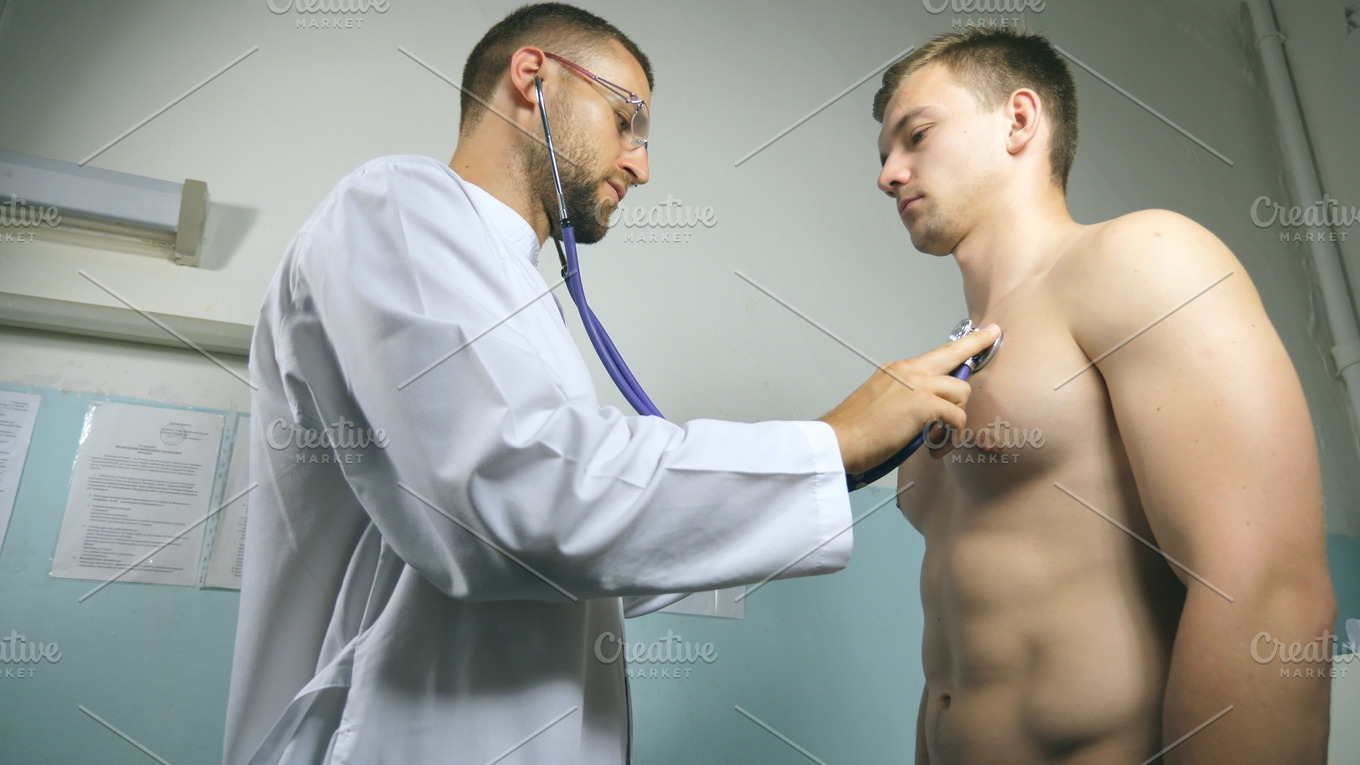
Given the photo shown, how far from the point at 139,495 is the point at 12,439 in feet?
0.67

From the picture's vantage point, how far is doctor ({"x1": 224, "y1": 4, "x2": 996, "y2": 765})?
0.74 meters

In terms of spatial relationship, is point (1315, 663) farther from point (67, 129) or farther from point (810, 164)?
point (67, 129)

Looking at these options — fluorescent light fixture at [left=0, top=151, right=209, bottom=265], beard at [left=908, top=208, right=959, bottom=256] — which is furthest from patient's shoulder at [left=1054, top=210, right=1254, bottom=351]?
fluorescent light fixture at [left=0, top=151, right=209, bottom=265]

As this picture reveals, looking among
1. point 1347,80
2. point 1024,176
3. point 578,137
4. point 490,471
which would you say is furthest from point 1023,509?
point 1347,80

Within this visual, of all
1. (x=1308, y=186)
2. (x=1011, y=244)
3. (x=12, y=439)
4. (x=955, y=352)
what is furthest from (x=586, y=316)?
(x=1308, y=186)

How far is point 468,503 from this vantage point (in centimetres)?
72

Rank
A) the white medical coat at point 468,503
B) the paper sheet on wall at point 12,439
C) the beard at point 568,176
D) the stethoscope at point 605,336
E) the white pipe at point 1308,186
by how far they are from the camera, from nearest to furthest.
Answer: the white medical coat at point 468,503, the stethoscope at point 605,336, the beard at point 568,176, the paper sheet on wall at point 12,439, the white pipe at point 1308,186

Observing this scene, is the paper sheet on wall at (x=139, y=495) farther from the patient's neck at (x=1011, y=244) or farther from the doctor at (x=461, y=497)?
the patient's neck at (x=1011, y=244)

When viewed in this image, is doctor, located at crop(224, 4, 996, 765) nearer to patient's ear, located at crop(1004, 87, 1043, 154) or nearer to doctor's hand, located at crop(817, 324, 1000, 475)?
doctor's hand, located at crop(817, 324, 1000, 475)

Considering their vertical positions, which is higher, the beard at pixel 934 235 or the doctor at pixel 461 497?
the beard at pixel 934 235

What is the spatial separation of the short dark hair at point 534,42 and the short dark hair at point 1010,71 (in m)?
0.45

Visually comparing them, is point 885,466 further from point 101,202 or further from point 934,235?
point 101,202

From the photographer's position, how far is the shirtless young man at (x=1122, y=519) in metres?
0.77

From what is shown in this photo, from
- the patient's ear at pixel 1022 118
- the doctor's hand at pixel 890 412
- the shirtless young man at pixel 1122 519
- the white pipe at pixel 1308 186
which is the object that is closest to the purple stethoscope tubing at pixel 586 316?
the doctor's hand at pixel 890 412
